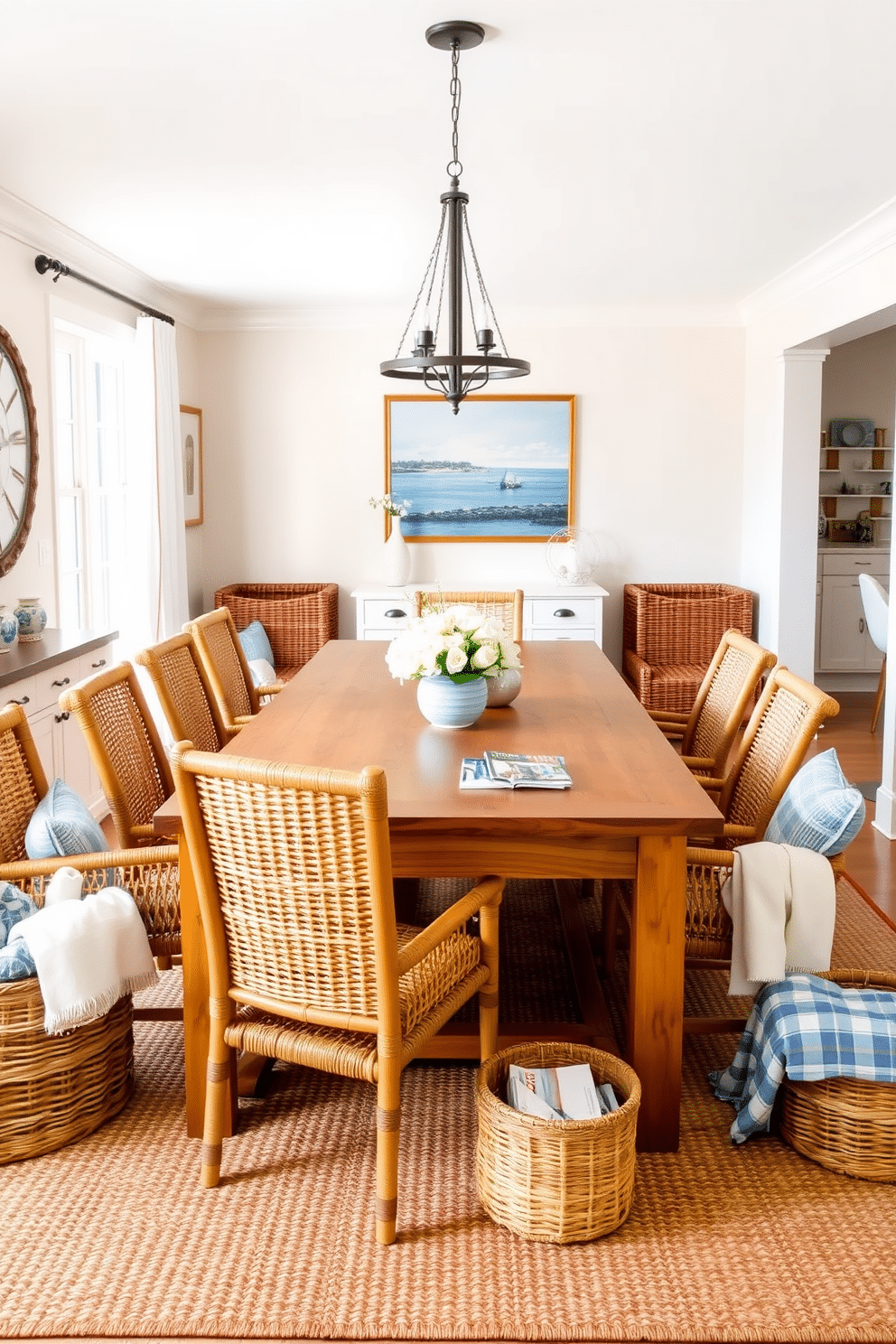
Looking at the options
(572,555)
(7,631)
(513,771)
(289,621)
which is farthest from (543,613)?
(513,771)

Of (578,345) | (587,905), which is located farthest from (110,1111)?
(578,345)

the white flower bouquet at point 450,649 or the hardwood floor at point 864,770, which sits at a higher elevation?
the white flower bouquet at point 450,649

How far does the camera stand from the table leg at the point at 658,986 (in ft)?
7.43

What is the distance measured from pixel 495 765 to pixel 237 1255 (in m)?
1.08

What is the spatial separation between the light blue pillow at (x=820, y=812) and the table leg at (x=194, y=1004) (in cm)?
136

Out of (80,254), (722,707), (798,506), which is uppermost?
(80,254)

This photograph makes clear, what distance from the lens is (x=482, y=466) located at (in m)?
6.80

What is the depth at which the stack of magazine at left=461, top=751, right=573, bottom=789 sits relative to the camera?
236 cm

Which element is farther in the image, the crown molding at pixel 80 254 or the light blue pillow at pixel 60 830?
the crown molding at pixel 80 254

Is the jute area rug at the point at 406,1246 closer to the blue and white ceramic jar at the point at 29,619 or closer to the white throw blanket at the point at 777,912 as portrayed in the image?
the white throw blanket at the point at 777,912

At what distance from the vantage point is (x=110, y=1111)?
252 cm

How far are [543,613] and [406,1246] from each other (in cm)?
455

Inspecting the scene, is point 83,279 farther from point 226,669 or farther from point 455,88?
point 455,88

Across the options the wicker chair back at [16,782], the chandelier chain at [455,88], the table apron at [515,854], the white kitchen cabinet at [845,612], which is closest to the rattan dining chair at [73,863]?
the wicker chair back at [16,782]
